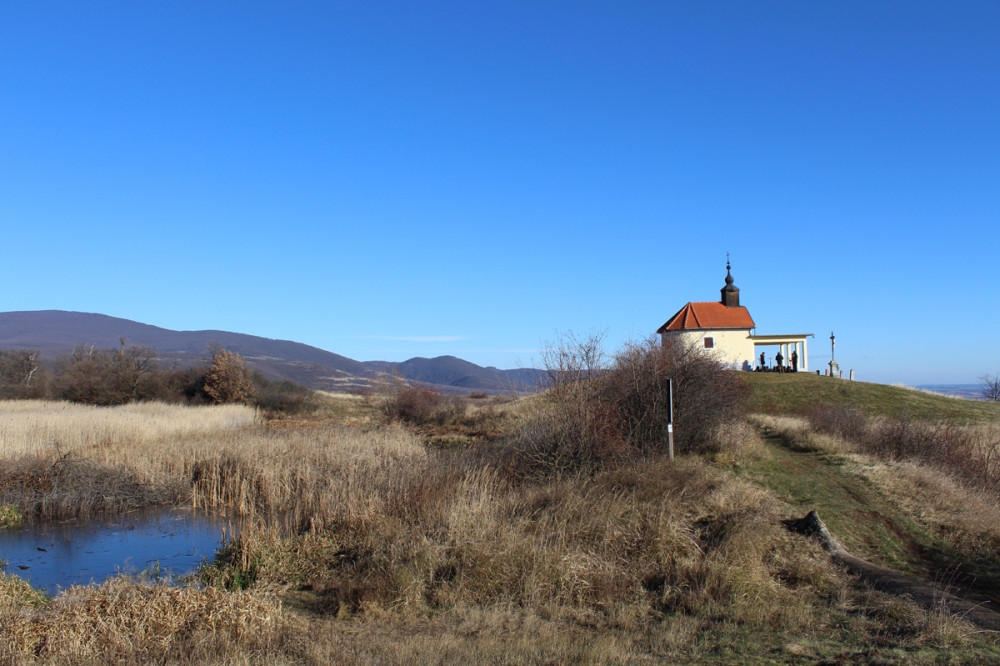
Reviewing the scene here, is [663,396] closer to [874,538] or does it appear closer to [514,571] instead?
[874,538]

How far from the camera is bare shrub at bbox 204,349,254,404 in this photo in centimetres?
4359

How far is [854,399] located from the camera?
3356cm

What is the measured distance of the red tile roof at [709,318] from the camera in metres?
50.4

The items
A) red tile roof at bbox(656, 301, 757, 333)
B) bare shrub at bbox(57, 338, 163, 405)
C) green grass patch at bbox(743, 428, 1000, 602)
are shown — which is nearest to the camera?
green grass patch at bbox(743, 428, 1000, 602)

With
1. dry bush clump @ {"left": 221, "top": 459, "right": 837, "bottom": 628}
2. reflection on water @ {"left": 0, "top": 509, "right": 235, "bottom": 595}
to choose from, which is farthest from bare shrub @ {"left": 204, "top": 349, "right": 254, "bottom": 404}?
dry bush clump @ {"left": 221, "top": 459, "right": 837, "bottom": 628}

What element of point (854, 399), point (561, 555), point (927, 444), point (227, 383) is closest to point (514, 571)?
point (561, 555)

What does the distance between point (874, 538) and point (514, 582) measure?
6474mm

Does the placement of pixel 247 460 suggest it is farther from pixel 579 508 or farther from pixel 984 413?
pixel 984 413

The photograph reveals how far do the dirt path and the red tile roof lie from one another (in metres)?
34.3

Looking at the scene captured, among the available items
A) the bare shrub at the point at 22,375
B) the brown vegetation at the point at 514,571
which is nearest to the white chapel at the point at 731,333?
the brown vegetation at the point at 514,571

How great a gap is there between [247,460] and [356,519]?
8.33 m

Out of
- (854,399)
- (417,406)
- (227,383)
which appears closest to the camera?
(854,399)

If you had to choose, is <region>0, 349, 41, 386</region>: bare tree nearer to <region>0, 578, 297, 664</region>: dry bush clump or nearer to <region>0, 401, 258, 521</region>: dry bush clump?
<region>0, 401, 258, 521</region>: dry bush clump

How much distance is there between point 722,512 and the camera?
1026 cm
